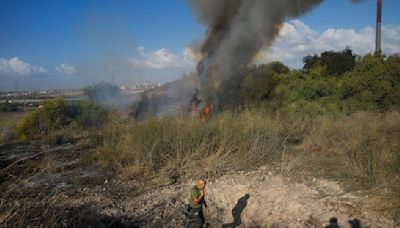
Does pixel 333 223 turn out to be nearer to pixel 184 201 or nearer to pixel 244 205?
pixel 244 205

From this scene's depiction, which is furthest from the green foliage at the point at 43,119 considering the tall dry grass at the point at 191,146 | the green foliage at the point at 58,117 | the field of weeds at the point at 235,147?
the tall dry grass at the point at 191,146

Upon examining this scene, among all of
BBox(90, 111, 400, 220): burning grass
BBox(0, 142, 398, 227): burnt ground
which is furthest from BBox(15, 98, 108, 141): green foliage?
BBox(0, 142, 398, 227): burnt ground

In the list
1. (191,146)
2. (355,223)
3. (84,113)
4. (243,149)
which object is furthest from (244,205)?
(84,113)

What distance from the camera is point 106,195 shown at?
649 cm

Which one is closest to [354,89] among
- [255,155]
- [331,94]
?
[331,94]

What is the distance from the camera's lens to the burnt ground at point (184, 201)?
5395mm

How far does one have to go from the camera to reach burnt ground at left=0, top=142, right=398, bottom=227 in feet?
17.7

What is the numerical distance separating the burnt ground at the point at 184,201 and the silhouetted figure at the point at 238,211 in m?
0.02

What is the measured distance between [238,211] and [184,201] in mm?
979

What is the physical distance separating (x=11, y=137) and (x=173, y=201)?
617 inches

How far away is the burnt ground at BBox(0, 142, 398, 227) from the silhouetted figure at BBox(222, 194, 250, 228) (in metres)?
0.02

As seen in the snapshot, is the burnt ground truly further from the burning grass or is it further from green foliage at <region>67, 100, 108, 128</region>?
green foliage at <region>67, 100, 108, 128</region>

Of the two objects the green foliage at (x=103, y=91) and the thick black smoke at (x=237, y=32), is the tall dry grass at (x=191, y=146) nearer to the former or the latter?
the thick black smoke at (x=237, y=32)

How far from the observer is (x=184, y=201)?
6.36 metres
